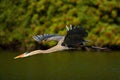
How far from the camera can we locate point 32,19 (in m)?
24.9

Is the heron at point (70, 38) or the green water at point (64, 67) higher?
the heron at point (70, 38)

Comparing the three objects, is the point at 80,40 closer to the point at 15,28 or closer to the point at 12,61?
the point at 12,61

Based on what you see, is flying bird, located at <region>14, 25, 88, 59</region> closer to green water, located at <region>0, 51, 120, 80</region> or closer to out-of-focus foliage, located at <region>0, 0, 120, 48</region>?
green water, located at <region>0, 51, 120, 80</region>

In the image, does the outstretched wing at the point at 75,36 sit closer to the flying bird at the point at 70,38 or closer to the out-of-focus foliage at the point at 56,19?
the flying bird at the point at 70,38

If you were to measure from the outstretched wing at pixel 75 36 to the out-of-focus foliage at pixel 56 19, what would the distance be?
36.9 feet

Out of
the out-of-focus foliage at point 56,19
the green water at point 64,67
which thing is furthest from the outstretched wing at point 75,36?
the out-of-focus foliage at point 56,19

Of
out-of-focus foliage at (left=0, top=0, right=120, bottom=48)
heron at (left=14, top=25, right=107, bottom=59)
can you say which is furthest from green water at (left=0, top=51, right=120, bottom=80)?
heron at (left=14, top=25, right=107, bottom=59)

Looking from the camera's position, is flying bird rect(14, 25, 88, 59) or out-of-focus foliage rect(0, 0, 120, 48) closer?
flying bird rect(14, 25, 88, 59)

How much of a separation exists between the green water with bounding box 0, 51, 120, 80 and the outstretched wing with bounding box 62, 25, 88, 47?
4.10 meters

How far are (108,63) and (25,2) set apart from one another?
7818mm

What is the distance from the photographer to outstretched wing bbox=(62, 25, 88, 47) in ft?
36.3

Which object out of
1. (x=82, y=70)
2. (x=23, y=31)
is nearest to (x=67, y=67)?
(x=82, y=70)

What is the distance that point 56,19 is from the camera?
2438cm

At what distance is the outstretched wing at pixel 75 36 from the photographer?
1107 cm
